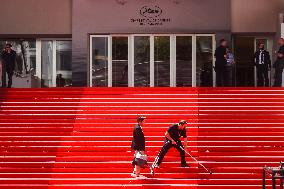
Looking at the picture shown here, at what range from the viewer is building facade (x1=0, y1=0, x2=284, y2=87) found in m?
28.8

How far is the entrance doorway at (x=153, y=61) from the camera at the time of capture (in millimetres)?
28906

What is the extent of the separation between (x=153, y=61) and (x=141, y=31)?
4.48 ft

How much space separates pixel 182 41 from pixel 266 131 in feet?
32.9

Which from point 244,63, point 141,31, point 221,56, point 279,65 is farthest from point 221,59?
point 141,31

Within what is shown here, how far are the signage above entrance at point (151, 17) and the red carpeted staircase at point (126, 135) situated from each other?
5919 millimetres

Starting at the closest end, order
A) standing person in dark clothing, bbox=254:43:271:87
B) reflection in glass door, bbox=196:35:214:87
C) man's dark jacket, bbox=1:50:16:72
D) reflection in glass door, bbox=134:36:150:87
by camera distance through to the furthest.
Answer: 1. standing person in dark clothing, bbox=254:43:271:87
2. man's dark jacket, bbox=1:50:16:72
3. reflection in glass door, bbox=134:36:150:87
4. reflection in glass door, bbox=196:35:214:87

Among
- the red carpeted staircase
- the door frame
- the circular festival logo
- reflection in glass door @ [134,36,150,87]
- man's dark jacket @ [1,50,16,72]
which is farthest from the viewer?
the door frame

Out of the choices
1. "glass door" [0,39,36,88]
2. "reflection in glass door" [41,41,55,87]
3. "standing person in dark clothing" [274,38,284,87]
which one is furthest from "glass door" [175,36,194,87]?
"glass door" [0,39,36,88]

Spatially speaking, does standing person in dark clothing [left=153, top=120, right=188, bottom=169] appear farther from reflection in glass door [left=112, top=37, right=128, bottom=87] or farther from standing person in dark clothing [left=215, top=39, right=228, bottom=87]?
reflection in glass door [left=112, top=37, right=128, bottom=87]

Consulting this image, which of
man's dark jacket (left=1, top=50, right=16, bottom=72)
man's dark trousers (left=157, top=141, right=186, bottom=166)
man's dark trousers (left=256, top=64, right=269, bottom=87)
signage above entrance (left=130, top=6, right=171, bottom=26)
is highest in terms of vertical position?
signage above entrance (left=130, top=6, right=171, bottom=26)

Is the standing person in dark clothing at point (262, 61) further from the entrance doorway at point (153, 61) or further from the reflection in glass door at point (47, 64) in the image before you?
the reflection in glass door at point (47, 64)

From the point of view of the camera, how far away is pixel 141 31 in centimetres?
2884

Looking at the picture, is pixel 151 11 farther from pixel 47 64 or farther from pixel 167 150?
pixel 167 150

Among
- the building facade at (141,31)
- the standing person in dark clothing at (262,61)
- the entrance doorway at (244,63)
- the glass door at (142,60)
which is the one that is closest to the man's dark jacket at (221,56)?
the standing person in dark clothing at (262,61)
